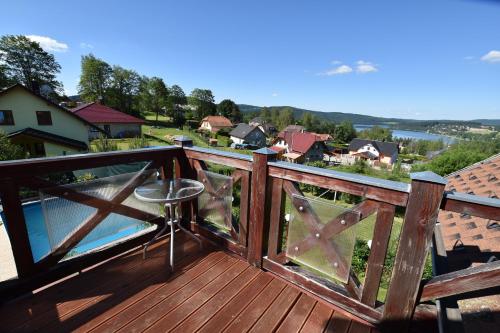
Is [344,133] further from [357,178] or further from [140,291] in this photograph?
[140,291]

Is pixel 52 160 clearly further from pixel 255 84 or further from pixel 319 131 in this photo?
pixel 319 131

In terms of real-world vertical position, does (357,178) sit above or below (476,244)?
above

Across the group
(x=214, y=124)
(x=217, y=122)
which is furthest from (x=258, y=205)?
(x=217, y=122)

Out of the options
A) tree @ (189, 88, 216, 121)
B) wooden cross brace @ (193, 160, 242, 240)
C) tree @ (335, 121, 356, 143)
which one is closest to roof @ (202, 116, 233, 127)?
tree @ (189, 88, 216, 121)

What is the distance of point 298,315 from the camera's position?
1548 millimetres

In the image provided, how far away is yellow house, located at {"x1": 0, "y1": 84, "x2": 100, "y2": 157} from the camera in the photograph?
11766mm

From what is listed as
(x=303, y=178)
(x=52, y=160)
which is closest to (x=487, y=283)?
(x=303, y=178)

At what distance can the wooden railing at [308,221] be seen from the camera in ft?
3.91

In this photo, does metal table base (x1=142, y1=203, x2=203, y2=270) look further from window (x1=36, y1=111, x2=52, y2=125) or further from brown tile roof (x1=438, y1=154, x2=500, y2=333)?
window (x1=36, y1=111, x2=52, y2=125)

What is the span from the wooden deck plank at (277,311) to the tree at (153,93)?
136ft

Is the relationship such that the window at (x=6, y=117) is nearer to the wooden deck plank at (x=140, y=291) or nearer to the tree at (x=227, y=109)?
the wooden deck plank at (x=140, y=291)

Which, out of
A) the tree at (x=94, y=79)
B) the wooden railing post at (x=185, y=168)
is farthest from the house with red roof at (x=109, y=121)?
the wooden railing post at (x=185, y=168)

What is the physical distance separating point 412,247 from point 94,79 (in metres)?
38.5

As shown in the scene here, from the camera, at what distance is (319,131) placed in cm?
6156
